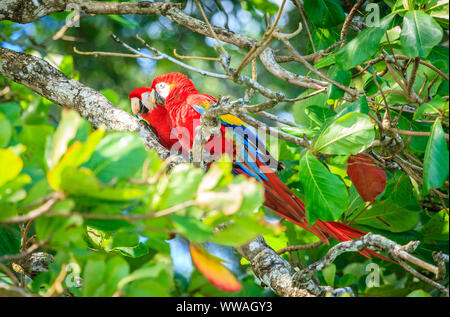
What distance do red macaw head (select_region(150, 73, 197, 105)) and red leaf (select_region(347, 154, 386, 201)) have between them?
72 centimetres

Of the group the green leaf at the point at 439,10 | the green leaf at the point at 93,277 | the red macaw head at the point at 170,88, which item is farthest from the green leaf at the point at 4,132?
the red macaw head at the point at 170,88

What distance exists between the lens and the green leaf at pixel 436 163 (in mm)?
781

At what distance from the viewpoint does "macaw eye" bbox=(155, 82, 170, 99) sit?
1.70 m

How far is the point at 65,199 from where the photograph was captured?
0.61 meters

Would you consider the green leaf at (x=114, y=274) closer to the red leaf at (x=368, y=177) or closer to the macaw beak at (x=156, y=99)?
the red leaf at (x=368, y=177)

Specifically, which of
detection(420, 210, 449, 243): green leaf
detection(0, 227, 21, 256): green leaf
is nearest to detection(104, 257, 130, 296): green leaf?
detection(0, 227, 21, 256): green leaf

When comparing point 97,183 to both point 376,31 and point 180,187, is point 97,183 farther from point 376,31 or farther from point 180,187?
point 376,31

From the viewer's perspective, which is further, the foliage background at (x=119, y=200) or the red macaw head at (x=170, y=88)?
the red macaw head at (x=170, y=88)

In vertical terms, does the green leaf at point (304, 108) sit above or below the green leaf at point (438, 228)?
above

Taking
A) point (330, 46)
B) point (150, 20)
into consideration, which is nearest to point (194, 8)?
point (150, 20)

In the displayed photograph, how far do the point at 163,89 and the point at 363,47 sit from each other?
0.88 m

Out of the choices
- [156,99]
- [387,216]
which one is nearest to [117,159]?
[156,99]

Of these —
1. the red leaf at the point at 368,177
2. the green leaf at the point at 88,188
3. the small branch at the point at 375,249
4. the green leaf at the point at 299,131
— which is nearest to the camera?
the green leaf at the point at 88,188
